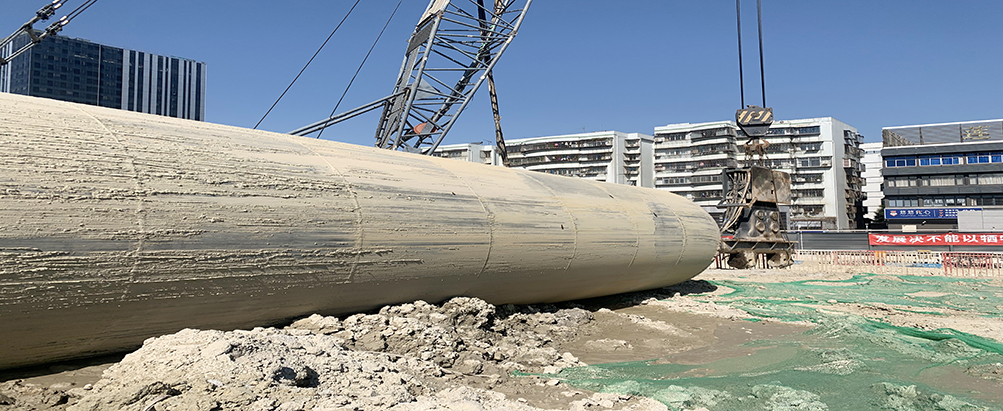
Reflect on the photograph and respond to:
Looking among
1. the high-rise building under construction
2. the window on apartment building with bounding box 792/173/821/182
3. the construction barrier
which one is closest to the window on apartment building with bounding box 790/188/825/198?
the window on apartment building with bounding box 792/173/821/182

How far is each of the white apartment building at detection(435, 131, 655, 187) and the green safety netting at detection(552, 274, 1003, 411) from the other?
72.1 m

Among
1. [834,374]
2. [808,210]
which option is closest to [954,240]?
[834,374]

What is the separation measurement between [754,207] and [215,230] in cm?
1199

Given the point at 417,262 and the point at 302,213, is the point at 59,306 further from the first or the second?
the point at 417,262

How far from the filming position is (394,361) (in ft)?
15.4

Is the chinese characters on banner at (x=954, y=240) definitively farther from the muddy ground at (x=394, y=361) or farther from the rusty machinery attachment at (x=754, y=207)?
the muddy ground at (x=394, y=361)

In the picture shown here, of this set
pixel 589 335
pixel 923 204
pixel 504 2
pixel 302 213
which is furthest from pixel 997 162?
pixel 302 213

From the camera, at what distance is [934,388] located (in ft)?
15.6

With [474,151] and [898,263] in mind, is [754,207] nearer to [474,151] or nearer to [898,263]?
[898,263]

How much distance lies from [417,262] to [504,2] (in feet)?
57.5

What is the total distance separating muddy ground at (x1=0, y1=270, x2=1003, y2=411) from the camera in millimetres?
3387

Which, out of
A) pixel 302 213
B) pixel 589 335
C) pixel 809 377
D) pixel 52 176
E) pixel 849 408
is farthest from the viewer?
pixel 589 335

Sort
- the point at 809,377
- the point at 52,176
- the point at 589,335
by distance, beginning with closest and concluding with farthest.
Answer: the point at 52,176, the point at 809,377, the point at 589,335

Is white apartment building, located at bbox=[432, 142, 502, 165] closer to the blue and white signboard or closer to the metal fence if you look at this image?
the blue and white signboard
